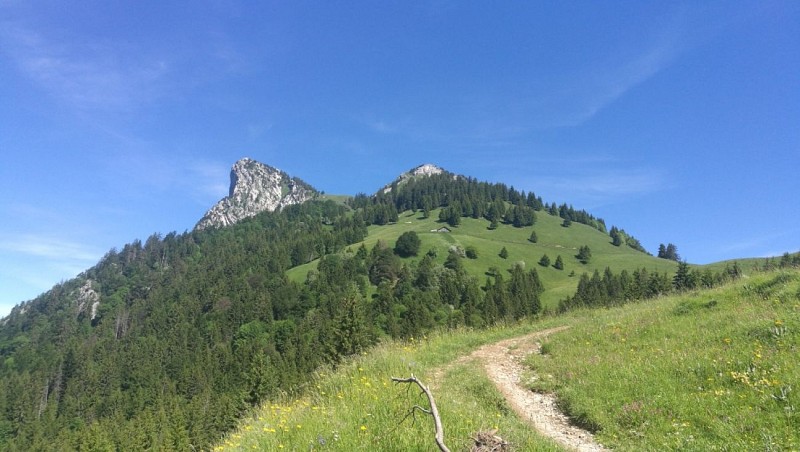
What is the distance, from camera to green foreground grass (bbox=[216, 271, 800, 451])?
805 centimetres

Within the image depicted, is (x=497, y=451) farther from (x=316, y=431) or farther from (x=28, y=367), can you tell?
(x=28, y=367)

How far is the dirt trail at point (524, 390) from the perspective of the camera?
414 inches

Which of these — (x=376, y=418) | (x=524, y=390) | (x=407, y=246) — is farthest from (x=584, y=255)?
(x=376, y=418)

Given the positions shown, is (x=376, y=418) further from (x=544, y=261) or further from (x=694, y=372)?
(x=544, y=261)

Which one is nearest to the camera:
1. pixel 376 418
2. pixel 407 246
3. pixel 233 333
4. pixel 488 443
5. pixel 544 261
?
pixel 488 443

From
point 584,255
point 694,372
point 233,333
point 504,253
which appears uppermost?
point 504,253

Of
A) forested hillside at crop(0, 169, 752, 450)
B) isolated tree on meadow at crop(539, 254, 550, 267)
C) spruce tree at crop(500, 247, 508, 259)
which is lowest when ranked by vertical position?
forested hillside at crop(0, 169, 752, 450)

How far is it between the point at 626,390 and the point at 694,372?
1.94 m

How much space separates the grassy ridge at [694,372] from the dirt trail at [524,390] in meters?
0.46

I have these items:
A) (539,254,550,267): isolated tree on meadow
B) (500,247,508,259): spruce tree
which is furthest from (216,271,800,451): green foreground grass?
(539,254,550,267): isolated tree on meadow

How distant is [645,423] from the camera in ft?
33.0

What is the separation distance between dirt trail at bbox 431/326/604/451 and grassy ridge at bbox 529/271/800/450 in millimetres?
464

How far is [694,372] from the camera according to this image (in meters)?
11.8

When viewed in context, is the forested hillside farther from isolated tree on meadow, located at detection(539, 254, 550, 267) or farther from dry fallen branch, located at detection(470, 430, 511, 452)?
dry fallen branch, located at detection(470, 430, 511, 452)
